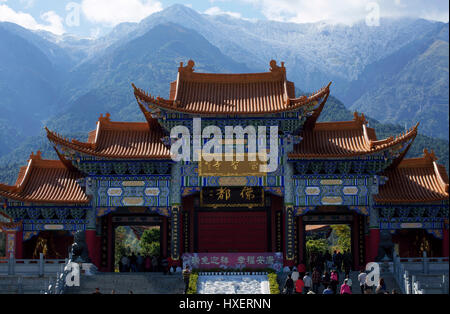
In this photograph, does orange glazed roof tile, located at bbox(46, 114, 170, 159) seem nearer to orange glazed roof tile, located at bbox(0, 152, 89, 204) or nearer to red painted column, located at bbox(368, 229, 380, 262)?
orange glazed roof tile, located at bbox(0, 152, 89, 204)

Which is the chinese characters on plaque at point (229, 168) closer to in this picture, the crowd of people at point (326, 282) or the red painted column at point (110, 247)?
the crowd of people at point (326, 282)

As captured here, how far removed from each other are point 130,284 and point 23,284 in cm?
344

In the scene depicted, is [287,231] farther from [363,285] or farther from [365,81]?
[365,81]

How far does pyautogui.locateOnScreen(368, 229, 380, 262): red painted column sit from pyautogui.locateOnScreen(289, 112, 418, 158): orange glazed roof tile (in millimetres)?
3153

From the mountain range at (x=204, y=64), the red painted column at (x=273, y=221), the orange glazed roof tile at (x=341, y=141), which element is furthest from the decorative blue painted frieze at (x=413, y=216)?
the mountain range at (x=204, y=64)

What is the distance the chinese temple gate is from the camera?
78.0 feet

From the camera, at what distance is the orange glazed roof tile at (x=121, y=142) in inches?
928

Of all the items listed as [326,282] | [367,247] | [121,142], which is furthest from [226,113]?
[326,282]

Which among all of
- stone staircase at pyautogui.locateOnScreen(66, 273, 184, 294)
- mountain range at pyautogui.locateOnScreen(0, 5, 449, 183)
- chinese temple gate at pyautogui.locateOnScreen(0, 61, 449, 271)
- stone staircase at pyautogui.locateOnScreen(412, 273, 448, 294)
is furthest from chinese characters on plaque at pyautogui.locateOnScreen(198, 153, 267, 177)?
mountain range at pyautogui.locateOnScreen(0, 5, 449, 183)

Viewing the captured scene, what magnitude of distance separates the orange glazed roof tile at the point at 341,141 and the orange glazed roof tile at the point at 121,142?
18.1 feet

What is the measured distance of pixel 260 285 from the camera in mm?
20875

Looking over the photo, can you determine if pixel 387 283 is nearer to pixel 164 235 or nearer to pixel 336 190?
pixel 336 190
